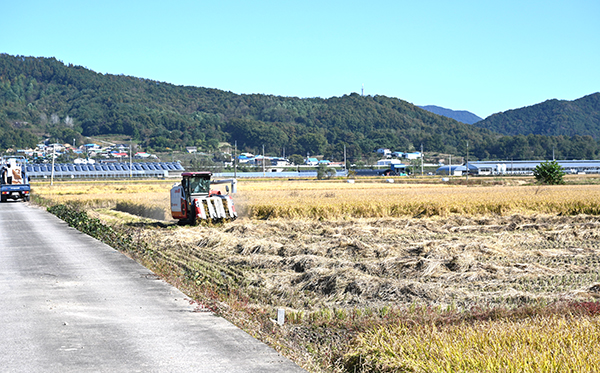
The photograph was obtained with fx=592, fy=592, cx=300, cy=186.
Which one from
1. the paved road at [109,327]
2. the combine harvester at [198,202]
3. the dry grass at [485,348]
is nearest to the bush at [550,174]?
the combine harvester at [198,202]

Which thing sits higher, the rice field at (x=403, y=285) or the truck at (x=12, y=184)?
the truck at (x=12, y=184)

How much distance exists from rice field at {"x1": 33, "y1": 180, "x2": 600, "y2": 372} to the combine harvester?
23.8 inches

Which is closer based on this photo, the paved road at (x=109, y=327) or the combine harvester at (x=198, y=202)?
the paved road at (x=109, y=327)

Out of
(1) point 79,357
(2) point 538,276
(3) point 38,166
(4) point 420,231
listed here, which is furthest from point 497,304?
(3) point 38,166

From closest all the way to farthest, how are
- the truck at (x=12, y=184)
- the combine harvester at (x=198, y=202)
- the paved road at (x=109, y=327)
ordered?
the paved road at (x=109, y=327), the combine harvester at (x=198, y=202), the truck at (x=12, y=184)

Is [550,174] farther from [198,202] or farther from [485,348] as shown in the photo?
[485,348]

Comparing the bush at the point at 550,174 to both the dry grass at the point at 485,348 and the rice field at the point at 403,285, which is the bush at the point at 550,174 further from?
the dry grass at the point at 485,348

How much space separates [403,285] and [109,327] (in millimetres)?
5635

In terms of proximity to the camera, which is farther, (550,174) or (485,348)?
(550,174)

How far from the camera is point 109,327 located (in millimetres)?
8578

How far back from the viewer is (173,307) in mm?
9930

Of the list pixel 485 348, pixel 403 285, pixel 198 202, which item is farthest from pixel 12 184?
pixel 485 348

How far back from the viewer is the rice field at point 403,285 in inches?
255

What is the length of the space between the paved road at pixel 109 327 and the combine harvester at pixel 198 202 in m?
9.56
